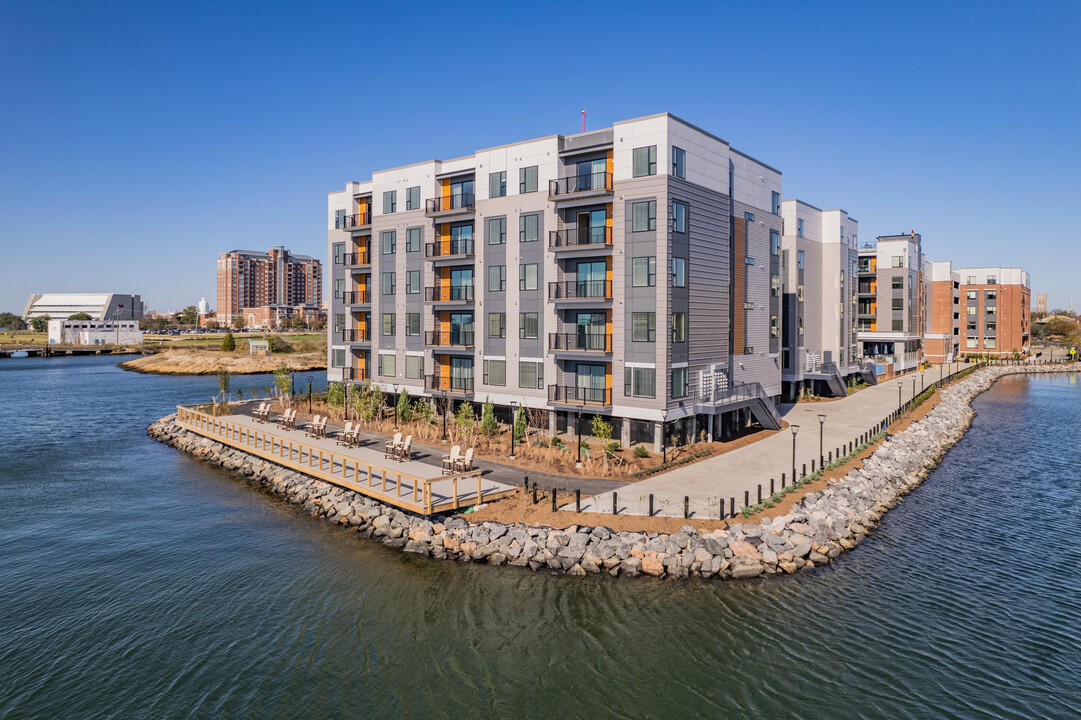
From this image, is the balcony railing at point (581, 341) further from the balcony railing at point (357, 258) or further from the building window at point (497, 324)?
the balcony railing at point (357, 258)

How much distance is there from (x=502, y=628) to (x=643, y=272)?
65.7 feet

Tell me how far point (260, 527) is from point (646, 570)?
1690 centimetres

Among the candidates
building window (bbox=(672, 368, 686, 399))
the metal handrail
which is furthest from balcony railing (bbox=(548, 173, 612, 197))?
building window (bbox=(672, 368, 686, 399))

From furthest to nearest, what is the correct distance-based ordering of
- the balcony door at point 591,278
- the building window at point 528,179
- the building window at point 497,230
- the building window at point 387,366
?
1. the building window at point 387,366
2. the building window at point 497,230
3. the building window at point 528,179
4. the balcony door at point 591,278

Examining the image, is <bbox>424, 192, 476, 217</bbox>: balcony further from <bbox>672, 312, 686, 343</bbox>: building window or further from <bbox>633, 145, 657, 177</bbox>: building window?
<bbox>672, 312, 686, 343</bbox>: building window

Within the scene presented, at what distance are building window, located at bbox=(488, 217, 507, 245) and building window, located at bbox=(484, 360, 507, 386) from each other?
25.2 feet

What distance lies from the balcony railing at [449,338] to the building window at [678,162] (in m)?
16.8

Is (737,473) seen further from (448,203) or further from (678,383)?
(448,203)

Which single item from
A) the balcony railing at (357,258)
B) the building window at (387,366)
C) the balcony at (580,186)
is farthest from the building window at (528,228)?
the balcony railing at (357,258)

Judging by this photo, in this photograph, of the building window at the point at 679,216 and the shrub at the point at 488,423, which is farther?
the shrub at the point at 488,423

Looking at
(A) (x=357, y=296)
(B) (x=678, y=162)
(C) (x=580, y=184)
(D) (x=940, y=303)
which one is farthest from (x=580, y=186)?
(D) (x=940, y=303)

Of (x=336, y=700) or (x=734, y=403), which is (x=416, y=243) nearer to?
(x=734, y=403)

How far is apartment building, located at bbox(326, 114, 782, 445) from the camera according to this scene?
30.7 meters

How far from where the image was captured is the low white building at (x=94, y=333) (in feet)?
547
